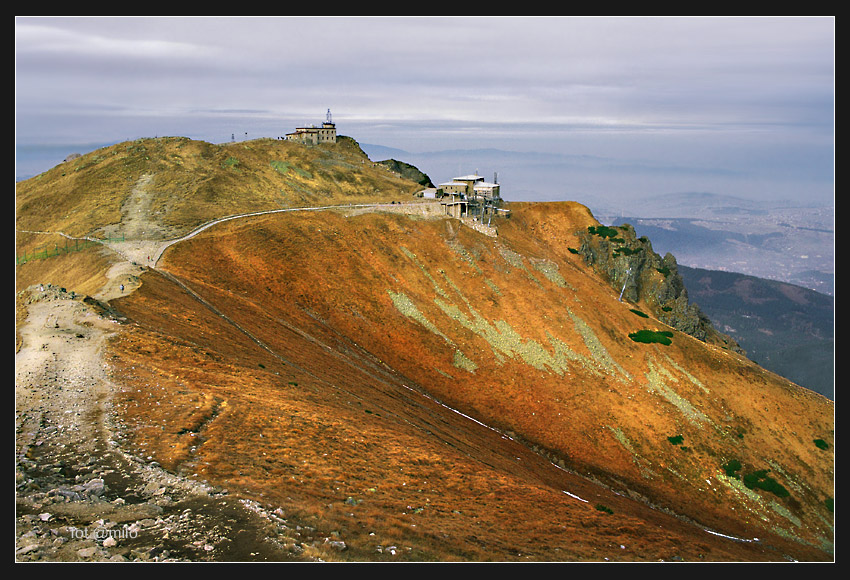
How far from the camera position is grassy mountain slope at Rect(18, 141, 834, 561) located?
24.3m

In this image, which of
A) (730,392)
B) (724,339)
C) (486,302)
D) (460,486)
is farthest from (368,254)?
(724,339)

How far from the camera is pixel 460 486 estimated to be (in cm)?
2845

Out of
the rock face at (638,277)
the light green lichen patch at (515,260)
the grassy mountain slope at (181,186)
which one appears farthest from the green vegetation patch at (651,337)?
the grassy mountain slope at (181,186)

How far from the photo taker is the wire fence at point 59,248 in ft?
220

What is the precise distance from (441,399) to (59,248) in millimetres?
58332

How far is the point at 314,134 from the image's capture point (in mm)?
135750

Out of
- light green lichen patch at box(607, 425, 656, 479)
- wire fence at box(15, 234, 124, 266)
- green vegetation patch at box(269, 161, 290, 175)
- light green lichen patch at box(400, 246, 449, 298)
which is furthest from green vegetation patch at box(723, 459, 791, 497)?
green vegetation patch at box(269, 161, 290, 175)

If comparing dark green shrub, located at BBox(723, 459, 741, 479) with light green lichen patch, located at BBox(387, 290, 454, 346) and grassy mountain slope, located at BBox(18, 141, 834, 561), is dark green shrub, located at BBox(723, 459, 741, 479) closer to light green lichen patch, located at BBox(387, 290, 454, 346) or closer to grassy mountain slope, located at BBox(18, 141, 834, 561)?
grassy mountain slope, located at BBox(18, 141, 834, 561)

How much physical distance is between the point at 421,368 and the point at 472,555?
43217mm

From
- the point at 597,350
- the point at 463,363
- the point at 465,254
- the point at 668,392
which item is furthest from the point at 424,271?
the point at 668,392

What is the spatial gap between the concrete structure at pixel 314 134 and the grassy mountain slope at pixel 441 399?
96.6ft

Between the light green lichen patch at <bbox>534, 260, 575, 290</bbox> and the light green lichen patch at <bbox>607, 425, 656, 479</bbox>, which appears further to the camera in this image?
the light green lichen patch at <bbox>534, 260, 575, 290</bbox>

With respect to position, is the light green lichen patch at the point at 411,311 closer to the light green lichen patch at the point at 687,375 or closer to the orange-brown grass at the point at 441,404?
the orange-brown grass at the point at 441,404

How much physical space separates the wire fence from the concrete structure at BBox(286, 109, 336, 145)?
74.0 metres
